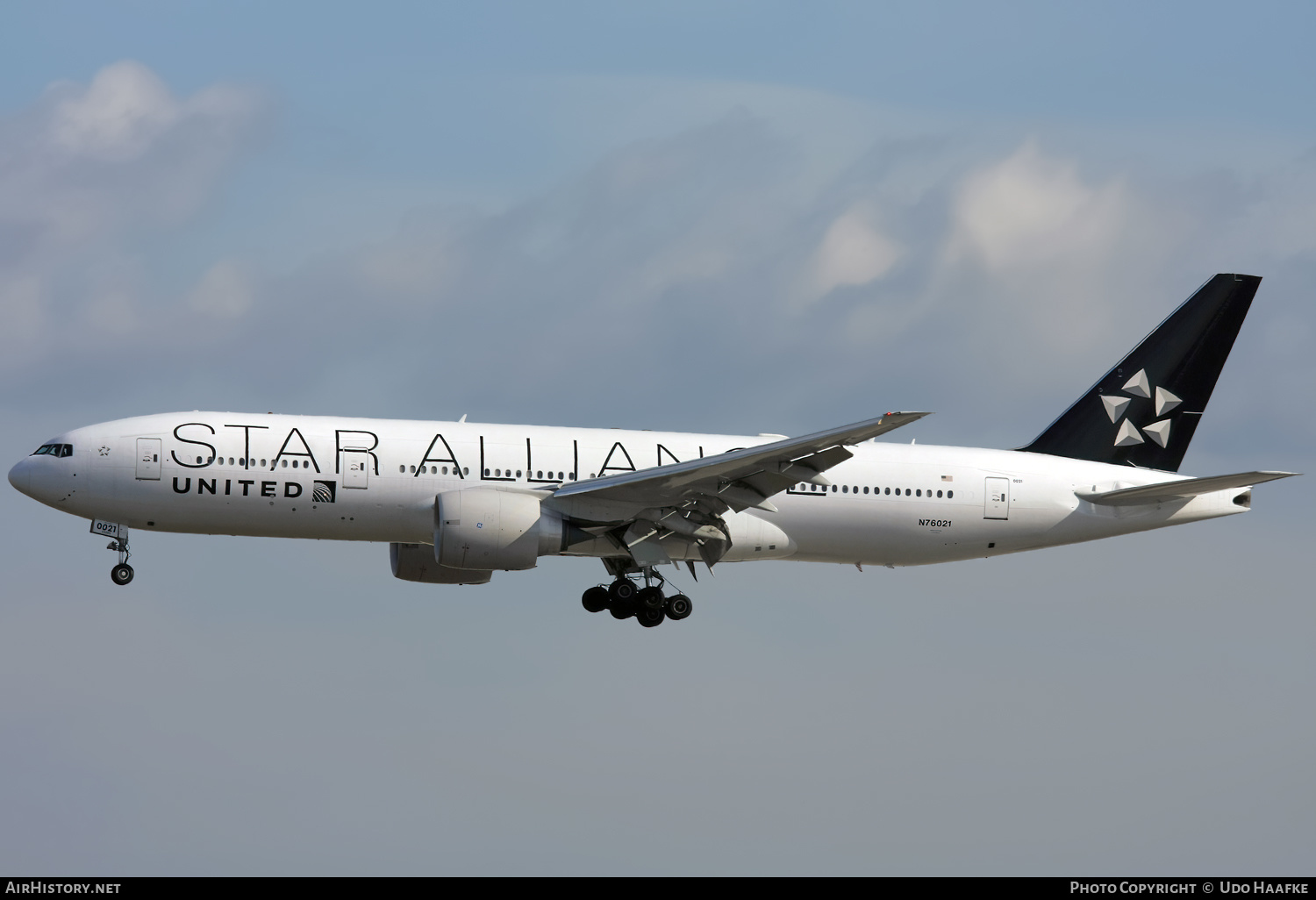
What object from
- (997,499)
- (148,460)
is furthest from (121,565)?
(997,499)

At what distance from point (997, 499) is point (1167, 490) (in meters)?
4.27

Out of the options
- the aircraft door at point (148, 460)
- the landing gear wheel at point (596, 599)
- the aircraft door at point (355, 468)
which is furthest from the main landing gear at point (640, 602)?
the aircraft door at point (148, 460)

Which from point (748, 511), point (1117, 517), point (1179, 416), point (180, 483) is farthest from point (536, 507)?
point (1179, 416)

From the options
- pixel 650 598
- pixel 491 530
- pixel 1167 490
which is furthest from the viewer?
pixel 1167 490

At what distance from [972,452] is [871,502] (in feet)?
11.8

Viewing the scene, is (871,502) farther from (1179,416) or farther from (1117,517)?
(1179,416)

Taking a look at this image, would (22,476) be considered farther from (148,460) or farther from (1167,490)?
(1167,490)

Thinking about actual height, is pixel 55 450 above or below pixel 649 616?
above

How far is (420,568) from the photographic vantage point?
1655 inches

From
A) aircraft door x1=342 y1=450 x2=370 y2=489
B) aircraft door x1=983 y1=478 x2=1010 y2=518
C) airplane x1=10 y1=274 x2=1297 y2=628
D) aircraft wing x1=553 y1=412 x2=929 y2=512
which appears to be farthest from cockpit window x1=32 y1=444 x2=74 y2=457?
aircraft door x1=983 y1=478 x2=1010 y2=518

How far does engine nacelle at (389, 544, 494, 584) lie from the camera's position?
137ft

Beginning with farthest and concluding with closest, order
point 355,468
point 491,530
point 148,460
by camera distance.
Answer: point 355,468 < point 148,460 < point 491,530

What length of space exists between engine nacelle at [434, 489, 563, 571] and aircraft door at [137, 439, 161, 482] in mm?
6458

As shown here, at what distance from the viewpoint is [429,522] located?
3803cm
